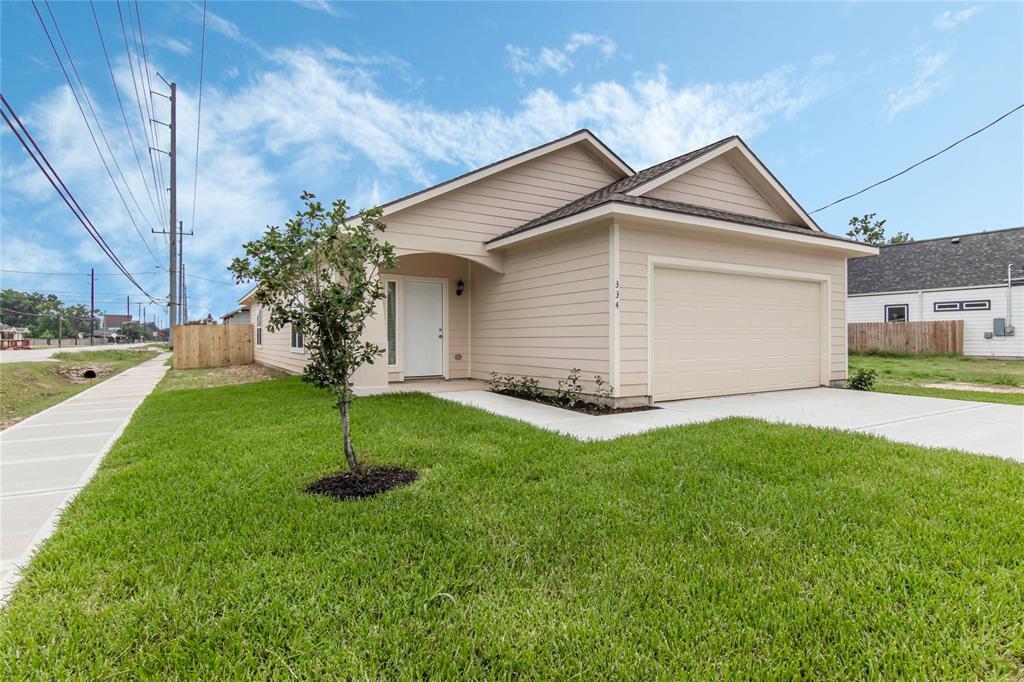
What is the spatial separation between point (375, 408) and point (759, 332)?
6.58 m

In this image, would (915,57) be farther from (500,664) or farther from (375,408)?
(500,664)

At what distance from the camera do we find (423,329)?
1013 cm

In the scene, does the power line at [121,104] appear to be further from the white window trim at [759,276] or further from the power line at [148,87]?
the white window trim at [759,276]

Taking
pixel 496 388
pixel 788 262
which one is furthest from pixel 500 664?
pixel 788 262

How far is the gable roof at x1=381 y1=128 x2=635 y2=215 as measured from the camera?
320 inches

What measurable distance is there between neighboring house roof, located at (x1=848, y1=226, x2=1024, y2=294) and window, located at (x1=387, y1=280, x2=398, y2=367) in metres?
22.4

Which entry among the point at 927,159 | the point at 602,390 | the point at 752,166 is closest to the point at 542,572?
the point at 602,390

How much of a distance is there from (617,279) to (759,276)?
10.7 ft

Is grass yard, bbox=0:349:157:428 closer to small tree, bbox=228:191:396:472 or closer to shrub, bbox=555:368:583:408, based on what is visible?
small tree, bbox=228:191:396:472

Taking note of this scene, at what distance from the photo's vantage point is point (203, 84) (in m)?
14.9

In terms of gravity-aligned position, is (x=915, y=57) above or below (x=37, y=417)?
above

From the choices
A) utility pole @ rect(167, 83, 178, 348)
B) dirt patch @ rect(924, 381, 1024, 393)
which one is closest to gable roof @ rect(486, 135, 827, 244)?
dirt patch @ rect(924, 381, 1024, 393)

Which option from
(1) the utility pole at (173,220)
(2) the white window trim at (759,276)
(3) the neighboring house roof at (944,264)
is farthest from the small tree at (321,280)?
(3) the neighboring house roof at (944,264)

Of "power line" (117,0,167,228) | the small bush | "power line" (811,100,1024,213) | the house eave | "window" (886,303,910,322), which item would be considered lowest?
the small bush
